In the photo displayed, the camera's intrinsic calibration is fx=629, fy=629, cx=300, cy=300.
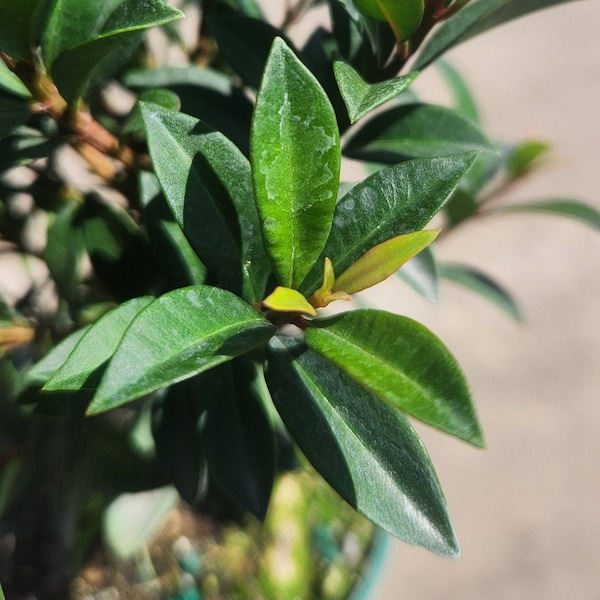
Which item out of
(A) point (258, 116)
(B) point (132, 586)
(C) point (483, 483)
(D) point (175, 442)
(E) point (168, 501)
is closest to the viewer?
(A) point (258, 116)

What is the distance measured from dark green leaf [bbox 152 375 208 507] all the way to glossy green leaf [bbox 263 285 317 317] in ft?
0.71

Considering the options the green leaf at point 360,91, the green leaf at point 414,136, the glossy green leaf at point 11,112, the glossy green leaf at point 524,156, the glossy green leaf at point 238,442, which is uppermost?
the green leaf at point 360,91

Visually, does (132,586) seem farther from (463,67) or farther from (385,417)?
(463,67)

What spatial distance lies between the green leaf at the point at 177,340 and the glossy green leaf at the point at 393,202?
2.7 inches

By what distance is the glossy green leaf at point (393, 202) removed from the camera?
33cm

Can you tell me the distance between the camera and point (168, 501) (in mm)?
734

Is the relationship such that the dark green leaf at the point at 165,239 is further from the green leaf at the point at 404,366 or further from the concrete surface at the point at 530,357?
the concrete surface at the point at 530,357

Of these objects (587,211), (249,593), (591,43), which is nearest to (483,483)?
(249,593)

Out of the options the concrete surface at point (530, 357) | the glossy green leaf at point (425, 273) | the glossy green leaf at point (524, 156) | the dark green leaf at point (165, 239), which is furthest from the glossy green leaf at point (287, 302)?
the concrete surface at point (530, 357)

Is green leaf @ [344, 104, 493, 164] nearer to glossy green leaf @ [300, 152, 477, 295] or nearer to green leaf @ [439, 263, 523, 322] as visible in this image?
glossy green leaf @ [300, 152, 477, 295]

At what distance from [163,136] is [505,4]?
0.24 meters

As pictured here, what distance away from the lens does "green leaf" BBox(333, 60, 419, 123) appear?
0.31m

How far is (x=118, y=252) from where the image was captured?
50 cm

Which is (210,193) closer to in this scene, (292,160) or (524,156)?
(292,160)
